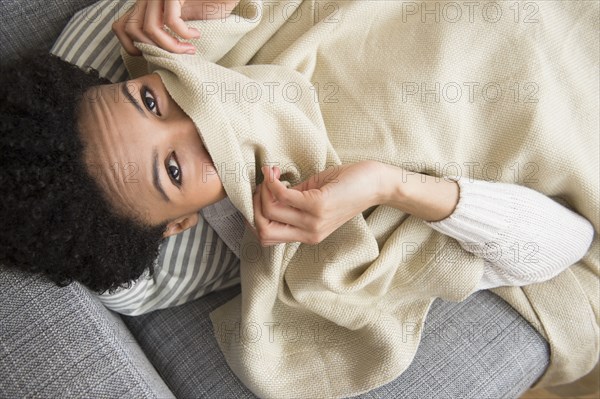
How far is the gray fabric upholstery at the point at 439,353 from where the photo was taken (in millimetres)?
903

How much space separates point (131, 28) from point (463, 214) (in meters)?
0.63

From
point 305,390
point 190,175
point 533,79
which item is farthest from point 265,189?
point 533,79

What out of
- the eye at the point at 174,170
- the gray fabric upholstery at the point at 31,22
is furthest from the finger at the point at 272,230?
the gray fabric upholstery at the point at 31,22

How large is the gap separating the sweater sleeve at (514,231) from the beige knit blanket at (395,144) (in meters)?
0.05

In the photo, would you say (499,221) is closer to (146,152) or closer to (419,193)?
(419,193)

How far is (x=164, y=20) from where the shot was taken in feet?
2.55

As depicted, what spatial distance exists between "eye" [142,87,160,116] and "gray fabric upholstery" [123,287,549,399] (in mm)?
452

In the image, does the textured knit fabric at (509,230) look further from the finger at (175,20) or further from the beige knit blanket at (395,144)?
the finger at (175,20)

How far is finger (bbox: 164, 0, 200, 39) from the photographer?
0.77 meters

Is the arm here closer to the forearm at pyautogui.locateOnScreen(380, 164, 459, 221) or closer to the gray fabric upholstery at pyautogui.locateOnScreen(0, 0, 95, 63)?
the forearm at pyautogui.locateOnScreen(380, 164, 459, 221)

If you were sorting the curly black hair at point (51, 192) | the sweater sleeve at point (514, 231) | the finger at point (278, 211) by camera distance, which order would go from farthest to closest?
the sweater sleeve at point (514, 231) → the finger at point (278, 211) → the curly black hair at point (51, 192)

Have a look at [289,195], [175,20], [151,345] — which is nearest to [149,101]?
[175,20]

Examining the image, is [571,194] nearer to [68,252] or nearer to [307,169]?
[307,169]

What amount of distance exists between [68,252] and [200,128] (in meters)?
0.25
